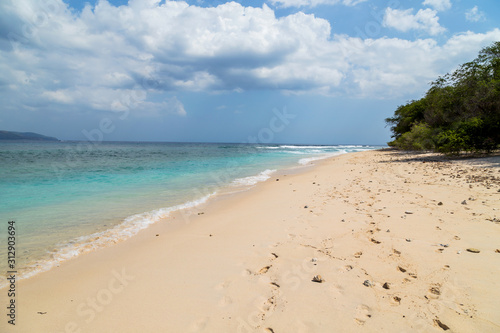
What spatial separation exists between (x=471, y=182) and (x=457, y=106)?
14020 mm

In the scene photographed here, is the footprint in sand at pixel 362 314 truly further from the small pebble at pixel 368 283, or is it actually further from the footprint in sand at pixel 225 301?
the footprint in sand at pixel 225 301

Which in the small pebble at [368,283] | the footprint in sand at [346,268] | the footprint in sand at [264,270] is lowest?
the footprint in sand at [264,270]

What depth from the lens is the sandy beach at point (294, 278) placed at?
8.21 feet

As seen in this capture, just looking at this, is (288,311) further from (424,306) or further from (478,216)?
(478,216)

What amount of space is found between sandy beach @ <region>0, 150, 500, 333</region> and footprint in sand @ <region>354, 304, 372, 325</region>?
0.01m

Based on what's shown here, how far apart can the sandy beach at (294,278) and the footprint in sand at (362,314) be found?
1 cm

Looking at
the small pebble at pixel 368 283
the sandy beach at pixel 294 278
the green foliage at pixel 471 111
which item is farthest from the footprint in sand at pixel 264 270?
the green foliage at pixel 471 111

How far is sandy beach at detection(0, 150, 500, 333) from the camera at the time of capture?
8.21 feet

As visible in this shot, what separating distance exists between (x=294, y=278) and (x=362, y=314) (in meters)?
0.95

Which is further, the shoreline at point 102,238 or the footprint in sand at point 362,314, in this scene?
the shoreline at point 102,238

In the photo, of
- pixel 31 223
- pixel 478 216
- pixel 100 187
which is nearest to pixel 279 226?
pixel 478 216

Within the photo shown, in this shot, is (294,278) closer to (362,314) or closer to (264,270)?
(264,270)

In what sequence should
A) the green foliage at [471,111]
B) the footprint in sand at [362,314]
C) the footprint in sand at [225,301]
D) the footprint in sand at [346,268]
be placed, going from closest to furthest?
the footprint in sand at [362,314] < the footprint in sand at [225,301] < the footprint in sand at [346,268] < the green foliage at [471,111]

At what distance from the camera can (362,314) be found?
8.23 feet
